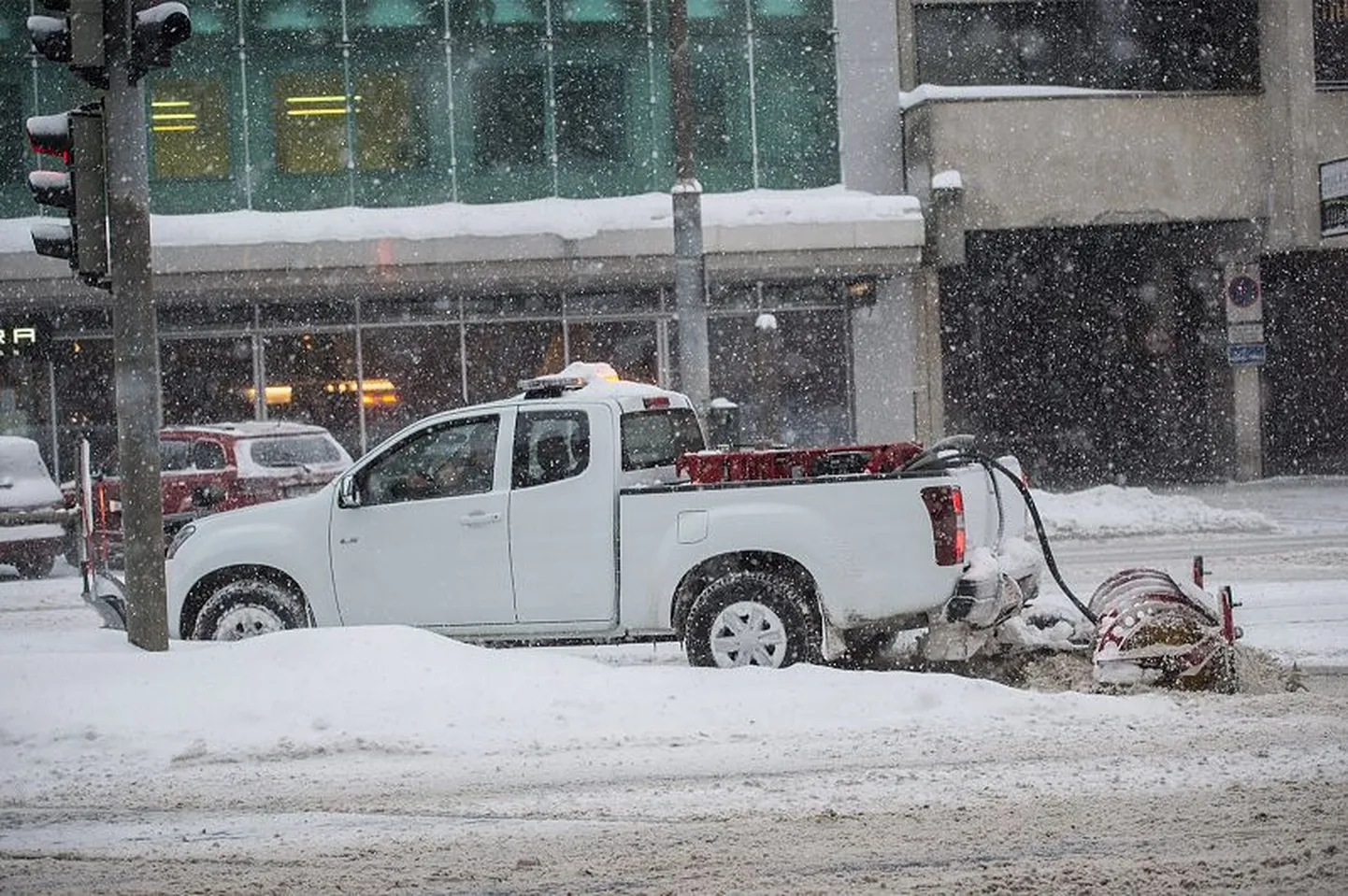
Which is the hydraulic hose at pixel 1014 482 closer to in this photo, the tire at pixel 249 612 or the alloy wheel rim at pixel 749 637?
the alloy wheel rim at pixel 749 637

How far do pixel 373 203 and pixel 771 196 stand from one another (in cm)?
590

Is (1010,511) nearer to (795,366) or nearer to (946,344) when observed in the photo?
(795,366)

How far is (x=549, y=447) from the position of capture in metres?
9.92

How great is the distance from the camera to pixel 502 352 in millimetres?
25453

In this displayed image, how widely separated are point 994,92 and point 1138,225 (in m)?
3.19

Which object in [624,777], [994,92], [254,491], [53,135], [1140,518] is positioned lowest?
[624,777]

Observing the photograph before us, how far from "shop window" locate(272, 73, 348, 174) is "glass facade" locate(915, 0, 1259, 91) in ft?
29.4

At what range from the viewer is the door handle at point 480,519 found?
32.1ft

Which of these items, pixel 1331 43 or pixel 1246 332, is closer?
pixel 1246 332

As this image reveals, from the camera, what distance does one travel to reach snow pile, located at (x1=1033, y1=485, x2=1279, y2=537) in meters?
19.2

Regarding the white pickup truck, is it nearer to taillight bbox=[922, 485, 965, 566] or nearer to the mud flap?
taillight bbox=[922, 485, 965, 566]

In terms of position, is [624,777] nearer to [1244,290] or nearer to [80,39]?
[80,39]

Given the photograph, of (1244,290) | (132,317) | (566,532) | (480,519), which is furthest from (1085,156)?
(132,317)

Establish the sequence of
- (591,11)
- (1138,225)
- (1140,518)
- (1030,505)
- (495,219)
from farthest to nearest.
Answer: (1138,225), (591,11), (495,219), (1140,518), (1030,505)
